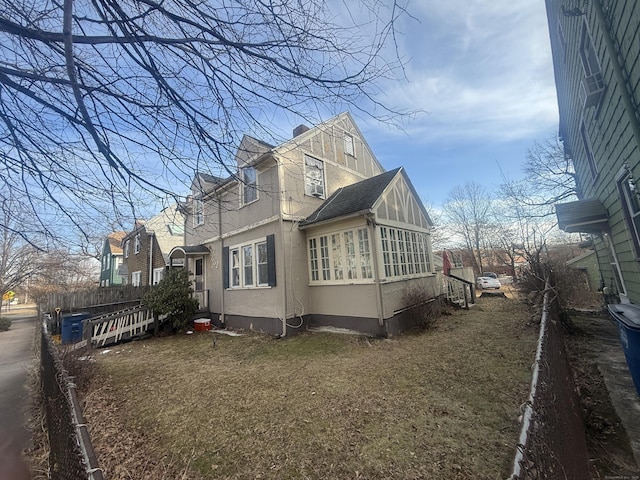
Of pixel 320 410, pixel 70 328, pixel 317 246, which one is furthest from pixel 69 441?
pixel 70 328

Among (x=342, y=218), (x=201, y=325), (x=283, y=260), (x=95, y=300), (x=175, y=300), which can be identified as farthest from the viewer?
(x=95, y=300)

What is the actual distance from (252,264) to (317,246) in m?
2.76

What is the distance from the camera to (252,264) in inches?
423

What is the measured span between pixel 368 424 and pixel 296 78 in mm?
4364

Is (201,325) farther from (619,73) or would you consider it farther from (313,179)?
(619,73)

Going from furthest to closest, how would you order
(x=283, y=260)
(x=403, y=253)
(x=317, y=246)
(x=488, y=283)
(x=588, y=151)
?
(x=488, y=283), (x=403, y=253), (x=317, y=246), (x=283, y=260), (x=588, y=151)

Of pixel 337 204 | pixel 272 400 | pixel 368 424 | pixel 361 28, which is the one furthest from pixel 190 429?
pixel 337 204

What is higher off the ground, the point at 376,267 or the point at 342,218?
the point at 342,218

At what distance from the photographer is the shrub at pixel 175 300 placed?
424 inches

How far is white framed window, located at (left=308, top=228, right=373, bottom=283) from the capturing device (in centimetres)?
872

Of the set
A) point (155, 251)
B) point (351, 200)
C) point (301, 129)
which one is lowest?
point (351, 200)

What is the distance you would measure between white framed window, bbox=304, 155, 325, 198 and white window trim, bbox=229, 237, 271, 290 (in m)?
2.64

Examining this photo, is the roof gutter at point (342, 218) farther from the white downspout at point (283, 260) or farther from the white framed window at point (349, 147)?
the white framed window at point (349, 147)

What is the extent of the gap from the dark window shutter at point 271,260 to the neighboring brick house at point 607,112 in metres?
8.35
